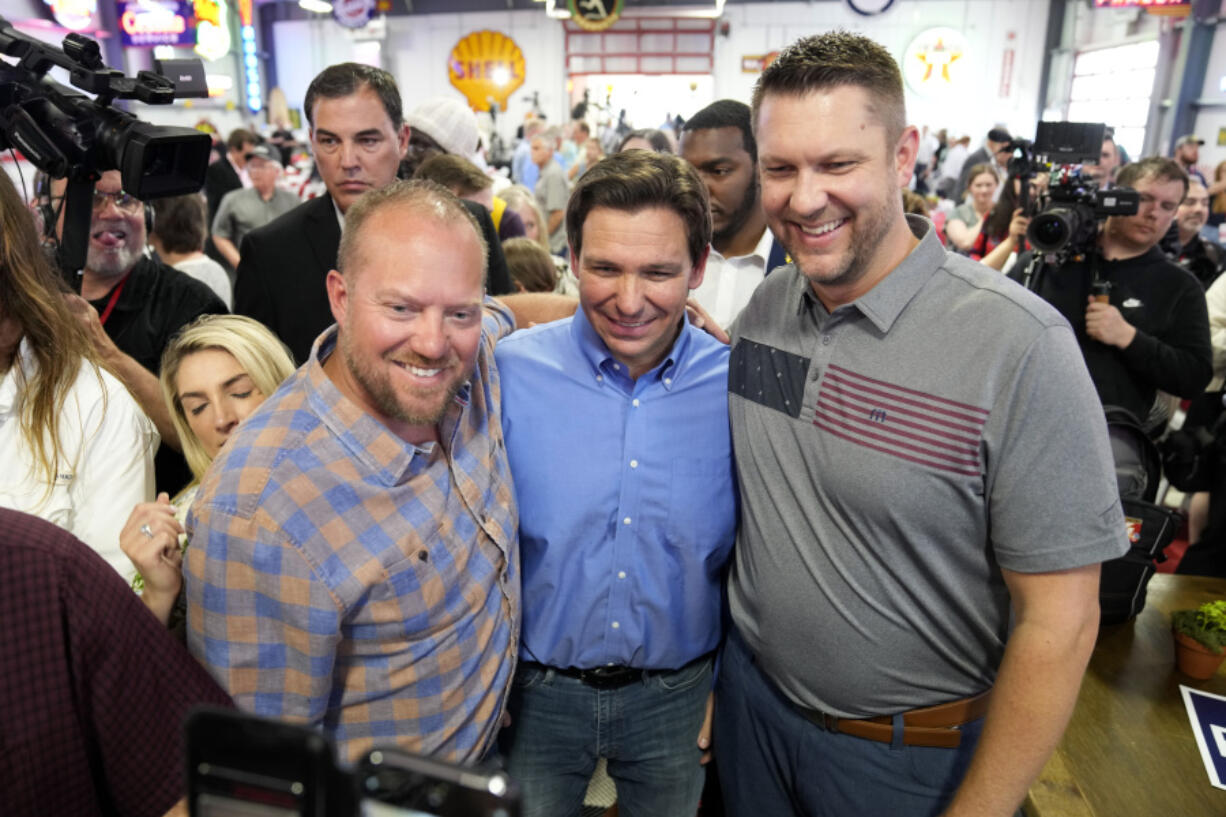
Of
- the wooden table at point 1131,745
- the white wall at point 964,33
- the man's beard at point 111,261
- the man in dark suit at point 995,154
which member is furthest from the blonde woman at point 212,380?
the white wall at point 964,33

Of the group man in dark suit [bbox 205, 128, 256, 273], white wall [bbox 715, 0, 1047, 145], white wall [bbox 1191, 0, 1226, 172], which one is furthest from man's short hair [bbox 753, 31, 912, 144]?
white wall [bbox 715, 0, 1047, 145]

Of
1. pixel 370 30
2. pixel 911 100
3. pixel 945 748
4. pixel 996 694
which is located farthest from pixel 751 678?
pixel 370 30

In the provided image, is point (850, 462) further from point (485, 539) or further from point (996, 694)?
point (485, 539)

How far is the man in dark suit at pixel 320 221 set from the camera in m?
2.37

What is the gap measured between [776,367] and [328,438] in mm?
803

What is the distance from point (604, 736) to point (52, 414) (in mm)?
1268

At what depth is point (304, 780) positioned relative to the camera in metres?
0.39

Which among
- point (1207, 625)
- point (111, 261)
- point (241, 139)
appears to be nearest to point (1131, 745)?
point (1207, 625)

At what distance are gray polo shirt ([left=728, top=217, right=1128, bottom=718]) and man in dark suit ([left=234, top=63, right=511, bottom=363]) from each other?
1437 mm

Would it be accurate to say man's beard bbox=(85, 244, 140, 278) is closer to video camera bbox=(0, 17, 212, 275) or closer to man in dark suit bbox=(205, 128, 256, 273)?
video camera bbox=(0, 17, 212, 275)

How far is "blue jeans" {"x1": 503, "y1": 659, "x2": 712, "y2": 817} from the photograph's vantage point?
170 centimetres

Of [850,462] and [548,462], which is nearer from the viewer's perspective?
[850,462]

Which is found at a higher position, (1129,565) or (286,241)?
(286,241)

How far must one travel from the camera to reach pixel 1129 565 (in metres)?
2.05
